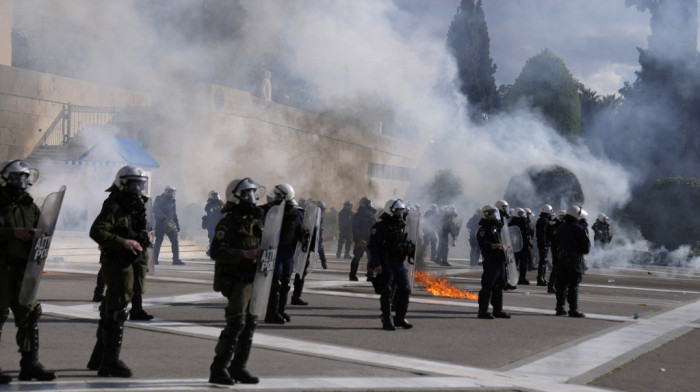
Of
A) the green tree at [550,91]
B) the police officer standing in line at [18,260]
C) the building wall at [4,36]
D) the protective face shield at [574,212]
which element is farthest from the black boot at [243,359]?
the green tree at [550,91]

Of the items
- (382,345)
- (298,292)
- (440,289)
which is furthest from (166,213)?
(382,345)

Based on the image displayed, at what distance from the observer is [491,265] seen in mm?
12195

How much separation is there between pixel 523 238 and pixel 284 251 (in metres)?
9.45

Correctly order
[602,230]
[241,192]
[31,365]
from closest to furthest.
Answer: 1. [31,365]
2. [241,192]
3. [602,230]

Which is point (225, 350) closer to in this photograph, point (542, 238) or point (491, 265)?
point (491, 265)

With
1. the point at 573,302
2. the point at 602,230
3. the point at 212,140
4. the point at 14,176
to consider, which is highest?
the point at 212,140

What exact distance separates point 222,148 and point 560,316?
2865cm

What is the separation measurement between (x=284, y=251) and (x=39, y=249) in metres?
4.90

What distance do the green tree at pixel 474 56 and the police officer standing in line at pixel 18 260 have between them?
48.4 metres

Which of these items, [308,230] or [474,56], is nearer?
[308,230]

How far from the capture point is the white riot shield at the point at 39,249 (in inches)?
251

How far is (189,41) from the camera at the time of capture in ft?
120

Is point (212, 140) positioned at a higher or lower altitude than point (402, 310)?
higher

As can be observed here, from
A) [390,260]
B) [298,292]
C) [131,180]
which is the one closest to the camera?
[131,180]
